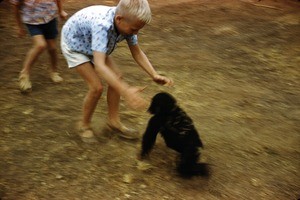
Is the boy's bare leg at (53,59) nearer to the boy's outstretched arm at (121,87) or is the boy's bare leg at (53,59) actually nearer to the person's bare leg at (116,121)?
the person's bare leg at (116,121)

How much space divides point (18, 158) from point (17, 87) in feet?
4.54

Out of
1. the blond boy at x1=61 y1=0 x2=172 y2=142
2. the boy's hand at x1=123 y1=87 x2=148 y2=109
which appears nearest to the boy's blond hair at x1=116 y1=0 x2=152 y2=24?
the blond boy at x1=61 y1=0 x2=172 y2=142

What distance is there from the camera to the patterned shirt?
383 centimetres

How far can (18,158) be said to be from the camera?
3.00 metres

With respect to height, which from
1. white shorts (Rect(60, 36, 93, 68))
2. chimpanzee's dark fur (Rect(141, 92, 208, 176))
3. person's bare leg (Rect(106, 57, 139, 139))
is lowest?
person's bare leg (Rect(106, 57, 139, 139))

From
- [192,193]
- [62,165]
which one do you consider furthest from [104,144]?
[192,193]

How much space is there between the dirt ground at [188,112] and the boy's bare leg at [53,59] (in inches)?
3.5

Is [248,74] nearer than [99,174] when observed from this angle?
No

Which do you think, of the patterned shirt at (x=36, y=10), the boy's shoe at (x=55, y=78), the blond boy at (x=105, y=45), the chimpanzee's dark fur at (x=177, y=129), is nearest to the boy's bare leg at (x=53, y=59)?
the boy's shoe at (x=55, y=78)

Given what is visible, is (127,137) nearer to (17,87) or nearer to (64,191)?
(64,191)

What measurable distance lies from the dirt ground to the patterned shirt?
0.74 metres

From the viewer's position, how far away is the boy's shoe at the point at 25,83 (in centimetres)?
402

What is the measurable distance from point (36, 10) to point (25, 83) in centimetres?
77

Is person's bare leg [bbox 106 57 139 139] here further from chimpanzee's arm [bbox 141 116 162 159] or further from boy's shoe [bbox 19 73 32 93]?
boy's shoe [bbox 19 73 32 93]
